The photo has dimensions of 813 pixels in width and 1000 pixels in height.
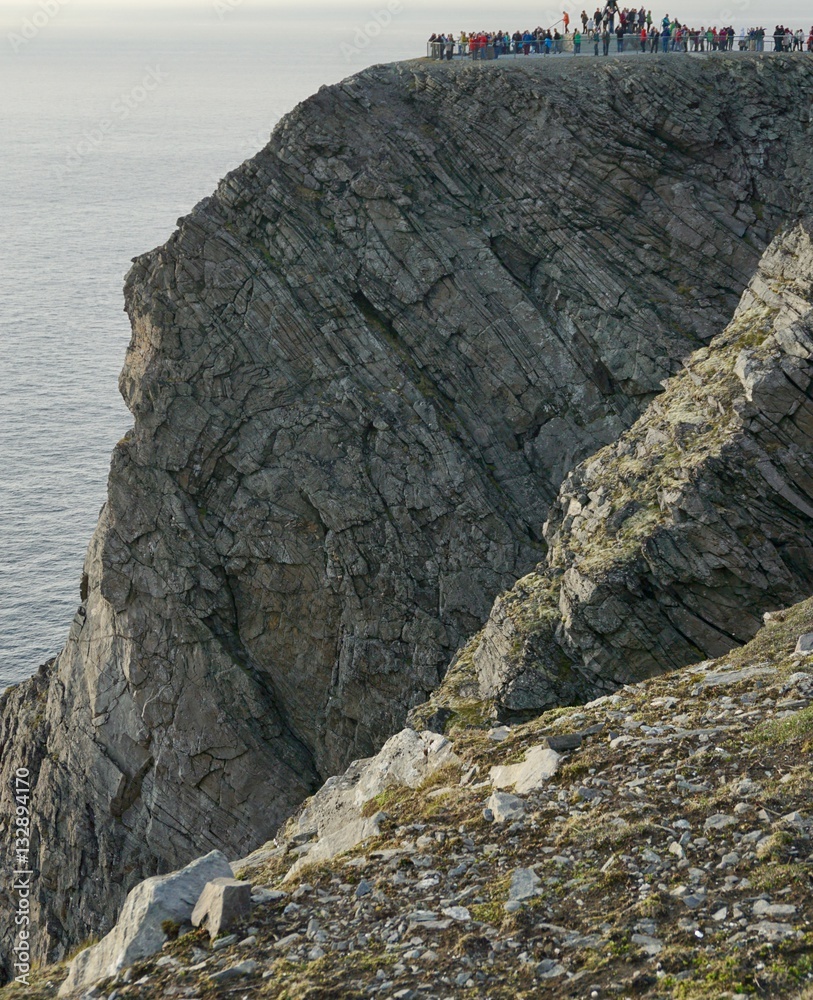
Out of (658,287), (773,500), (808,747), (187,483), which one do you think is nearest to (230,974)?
(808,747)

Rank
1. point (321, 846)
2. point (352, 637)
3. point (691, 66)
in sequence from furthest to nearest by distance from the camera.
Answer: point (691, 66) < point (352, 637) < point (321, 846)

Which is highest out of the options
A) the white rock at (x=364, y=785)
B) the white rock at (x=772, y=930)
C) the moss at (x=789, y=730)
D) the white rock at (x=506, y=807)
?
the moss at (x=789, y=730)

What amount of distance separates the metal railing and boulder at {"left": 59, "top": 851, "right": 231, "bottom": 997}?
49003 millimetres

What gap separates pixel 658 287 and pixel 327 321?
15506mm

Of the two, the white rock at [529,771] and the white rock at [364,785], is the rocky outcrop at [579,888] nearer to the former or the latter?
the white rock at [529,771]

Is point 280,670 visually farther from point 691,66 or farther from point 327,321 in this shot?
point 691,66

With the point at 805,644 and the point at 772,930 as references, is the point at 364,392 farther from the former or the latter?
the point at 772,930

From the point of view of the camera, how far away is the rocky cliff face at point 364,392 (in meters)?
48.1

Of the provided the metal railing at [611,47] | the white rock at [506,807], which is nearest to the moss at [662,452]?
the white rock at [506,807]

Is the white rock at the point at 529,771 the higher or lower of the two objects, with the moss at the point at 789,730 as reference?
lower

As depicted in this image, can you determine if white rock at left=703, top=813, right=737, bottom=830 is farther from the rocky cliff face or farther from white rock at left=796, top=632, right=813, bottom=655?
→ the rocky cliff face

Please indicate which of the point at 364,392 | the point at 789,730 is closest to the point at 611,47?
the point at 364,392

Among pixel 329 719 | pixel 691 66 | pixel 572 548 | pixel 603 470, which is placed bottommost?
pixel 329 719

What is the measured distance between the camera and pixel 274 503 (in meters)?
48.9
